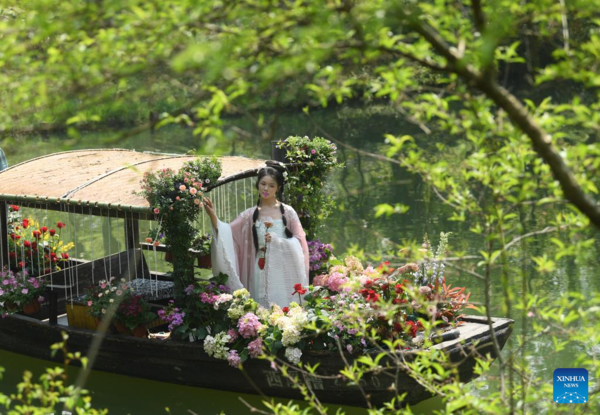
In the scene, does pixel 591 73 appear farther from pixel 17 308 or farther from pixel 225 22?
pixel 17 308

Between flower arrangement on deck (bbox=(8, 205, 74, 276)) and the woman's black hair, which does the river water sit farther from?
flower arrangement on deck (bbox=(8, 205, 74, 276))

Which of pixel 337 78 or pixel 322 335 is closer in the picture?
pixel 337 78

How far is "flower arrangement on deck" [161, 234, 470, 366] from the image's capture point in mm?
6688

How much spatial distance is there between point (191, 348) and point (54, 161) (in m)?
2.88

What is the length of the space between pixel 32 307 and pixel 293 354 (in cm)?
301

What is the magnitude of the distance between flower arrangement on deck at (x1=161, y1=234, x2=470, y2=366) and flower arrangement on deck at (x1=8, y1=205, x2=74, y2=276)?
232cm

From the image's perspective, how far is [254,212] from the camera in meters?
7.99

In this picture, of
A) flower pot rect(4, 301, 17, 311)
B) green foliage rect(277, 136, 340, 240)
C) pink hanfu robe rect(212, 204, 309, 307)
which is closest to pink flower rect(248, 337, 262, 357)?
pink hanfu robe rect(212, 204, 309, 307)

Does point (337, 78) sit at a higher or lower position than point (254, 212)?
higher

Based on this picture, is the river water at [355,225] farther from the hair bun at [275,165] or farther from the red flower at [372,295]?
the hair bun at [275,165]

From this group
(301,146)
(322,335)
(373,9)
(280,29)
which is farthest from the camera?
(301,146)

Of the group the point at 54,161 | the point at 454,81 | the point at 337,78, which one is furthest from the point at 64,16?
the point at 54,161

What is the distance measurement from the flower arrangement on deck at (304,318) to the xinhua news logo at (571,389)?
3.60 ft

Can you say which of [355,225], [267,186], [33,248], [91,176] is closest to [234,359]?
[267,186]
